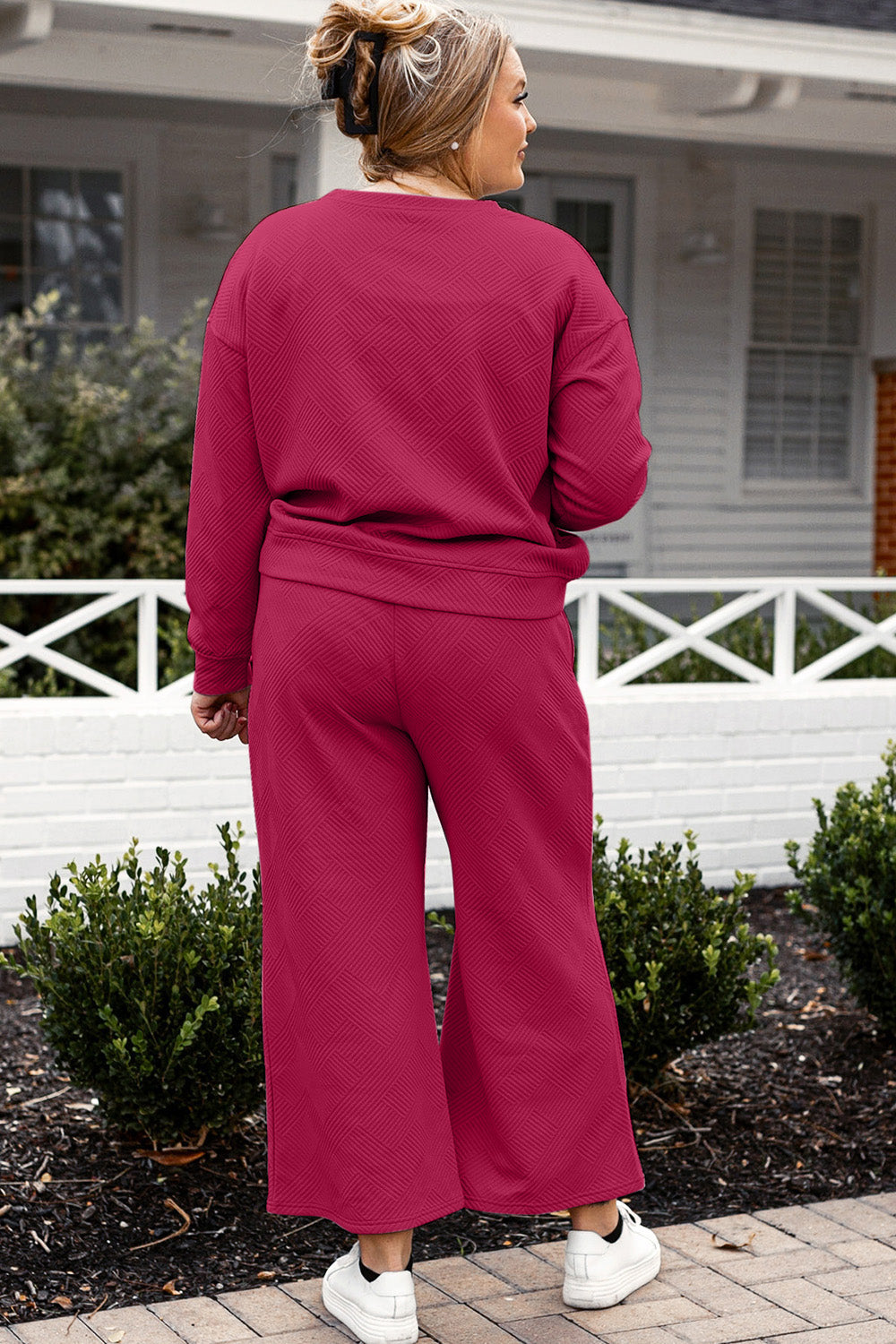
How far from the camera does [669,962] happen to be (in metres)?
3.52

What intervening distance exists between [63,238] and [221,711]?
690 cm

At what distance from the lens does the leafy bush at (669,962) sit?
348 cm

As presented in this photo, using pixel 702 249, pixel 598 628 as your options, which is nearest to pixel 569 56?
pixel 598 628

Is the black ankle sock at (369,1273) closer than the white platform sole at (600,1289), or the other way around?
the black ankle sock at (369,1273)

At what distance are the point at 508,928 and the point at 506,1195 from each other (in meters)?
0.43

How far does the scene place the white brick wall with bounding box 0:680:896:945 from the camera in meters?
4.99

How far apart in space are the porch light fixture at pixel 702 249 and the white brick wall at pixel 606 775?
15.4 feet

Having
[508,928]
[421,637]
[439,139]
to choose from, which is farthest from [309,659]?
[439,139]

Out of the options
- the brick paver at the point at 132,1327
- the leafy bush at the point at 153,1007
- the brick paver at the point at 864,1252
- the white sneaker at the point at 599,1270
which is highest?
the leafy bush at the point at 153,1007

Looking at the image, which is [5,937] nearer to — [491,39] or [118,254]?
[491,39]

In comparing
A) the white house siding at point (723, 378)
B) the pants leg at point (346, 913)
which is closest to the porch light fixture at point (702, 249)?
the white house siding at point (723, 378)

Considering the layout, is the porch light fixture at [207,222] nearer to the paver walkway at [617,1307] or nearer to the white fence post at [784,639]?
the white fence post at [784,639]

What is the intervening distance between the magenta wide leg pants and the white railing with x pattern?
265cm

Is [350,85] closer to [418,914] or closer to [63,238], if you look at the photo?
[418,914]
